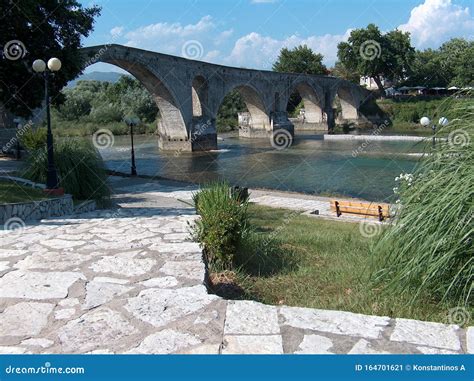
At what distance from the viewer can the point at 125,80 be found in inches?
2346

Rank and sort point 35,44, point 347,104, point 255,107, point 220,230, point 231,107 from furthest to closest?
point 347,104
point 231,107
point 255,107
point 35,44
point 220,230

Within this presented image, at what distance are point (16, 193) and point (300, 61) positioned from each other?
64.7 m

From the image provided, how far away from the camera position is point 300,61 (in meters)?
69.1

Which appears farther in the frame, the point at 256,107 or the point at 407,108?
the point at 407,108

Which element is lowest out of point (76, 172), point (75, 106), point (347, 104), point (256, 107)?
point (76, 172)

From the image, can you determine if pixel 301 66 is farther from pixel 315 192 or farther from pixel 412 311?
pixel 412 311

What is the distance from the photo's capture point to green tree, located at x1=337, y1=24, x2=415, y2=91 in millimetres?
61188

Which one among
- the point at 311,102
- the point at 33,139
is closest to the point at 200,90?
the point at 311,102

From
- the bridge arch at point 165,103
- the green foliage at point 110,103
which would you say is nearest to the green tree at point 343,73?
the green foliage at point 110,103

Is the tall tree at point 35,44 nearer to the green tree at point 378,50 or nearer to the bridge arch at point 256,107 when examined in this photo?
the bridge arch at point 256,107

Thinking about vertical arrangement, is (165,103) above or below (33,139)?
above

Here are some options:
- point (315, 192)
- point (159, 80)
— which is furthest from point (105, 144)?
point (315, 192)

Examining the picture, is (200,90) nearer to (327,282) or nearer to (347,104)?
(347,104)

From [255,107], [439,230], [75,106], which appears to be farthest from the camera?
[75,106]
